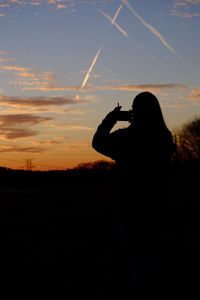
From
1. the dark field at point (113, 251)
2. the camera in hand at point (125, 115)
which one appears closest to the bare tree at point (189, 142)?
the dark field at point (113, 251)

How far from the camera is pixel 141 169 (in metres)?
3.82

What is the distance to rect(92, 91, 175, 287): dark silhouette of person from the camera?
3.72 metres

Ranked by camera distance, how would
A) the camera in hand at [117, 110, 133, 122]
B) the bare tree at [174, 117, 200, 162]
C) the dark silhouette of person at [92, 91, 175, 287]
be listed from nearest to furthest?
the dark silhouette of person at [92, 91, 175, 287]
the camera in hand at [117, 110, 133, 122]
the bare tree at [174, 117, 200, 162]

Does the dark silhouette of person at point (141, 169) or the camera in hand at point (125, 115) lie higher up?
the camera in hand at point (125, 115)

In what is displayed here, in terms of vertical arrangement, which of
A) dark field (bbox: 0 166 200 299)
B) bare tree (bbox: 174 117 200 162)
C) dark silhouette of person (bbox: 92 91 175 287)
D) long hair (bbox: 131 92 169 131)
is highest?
bare tree (bbox: 174 117 200 162)

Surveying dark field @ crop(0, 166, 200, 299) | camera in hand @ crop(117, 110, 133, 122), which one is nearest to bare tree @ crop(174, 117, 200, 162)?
dark field @ crop(0, 166, 200, 299)

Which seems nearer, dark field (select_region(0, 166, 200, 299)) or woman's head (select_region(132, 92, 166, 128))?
dark field (select_region(0, 166, 200, 299))

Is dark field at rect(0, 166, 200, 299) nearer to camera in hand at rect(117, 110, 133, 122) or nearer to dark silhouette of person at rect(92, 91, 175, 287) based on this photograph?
dark silhouette of person at rect(92, 91, 175, 287)

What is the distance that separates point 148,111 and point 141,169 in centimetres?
39

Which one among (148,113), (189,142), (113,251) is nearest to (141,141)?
(148,113)

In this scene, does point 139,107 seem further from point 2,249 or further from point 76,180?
point 76,180

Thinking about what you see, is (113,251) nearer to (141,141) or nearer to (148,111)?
(141,141)

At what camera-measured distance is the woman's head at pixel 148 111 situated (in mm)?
3908

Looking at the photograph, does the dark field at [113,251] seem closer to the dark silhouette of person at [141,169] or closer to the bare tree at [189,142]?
the dark silhouette of person at [141,169]
